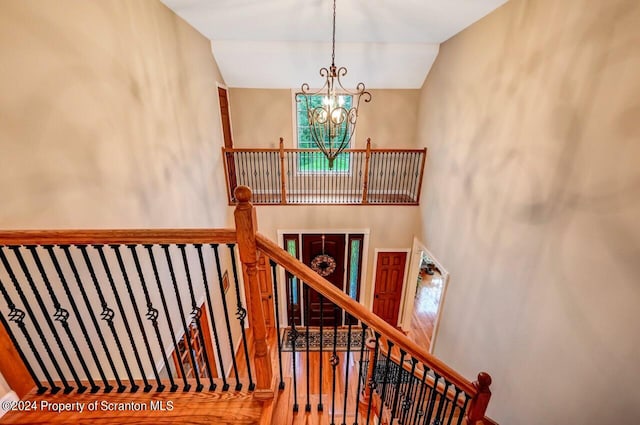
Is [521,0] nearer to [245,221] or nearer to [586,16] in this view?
[586,16]

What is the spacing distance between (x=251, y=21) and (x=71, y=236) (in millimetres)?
3882

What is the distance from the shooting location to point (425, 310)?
7031 millimetres

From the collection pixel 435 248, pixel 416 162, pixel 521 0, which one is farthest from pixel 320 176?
pixel 521 0

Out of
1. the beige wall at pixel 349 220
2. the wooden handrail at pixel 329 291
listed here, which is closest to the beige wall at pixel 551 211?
the wooden handrail at pixel 329 291

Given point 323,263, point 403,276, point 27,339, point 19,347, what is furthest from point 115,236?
point 403,276

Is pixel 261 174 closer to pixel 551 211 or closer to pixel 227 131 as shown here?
pixel 227 131

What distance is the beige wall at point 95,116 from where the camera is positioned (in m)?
1.55

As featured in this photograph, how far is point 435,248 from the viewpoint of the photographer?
4648 millimetres

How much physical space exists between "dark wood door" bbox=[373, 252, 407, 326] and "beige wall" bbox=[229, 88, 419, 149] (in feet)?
8.18

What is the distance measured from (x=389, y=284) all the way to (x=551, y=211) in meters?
4.11

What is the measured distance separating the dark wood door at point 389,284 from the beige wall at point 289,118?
2.49m

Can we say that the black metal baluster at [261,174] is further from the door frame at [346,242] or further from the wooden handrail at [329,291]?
the wooden handrail at [329,291]

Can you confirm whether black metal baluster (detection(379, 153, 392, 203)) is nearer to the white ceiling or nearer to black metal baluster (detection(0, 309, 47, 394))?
the white ceiling

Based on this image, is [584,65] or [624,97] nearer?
[624,97]
